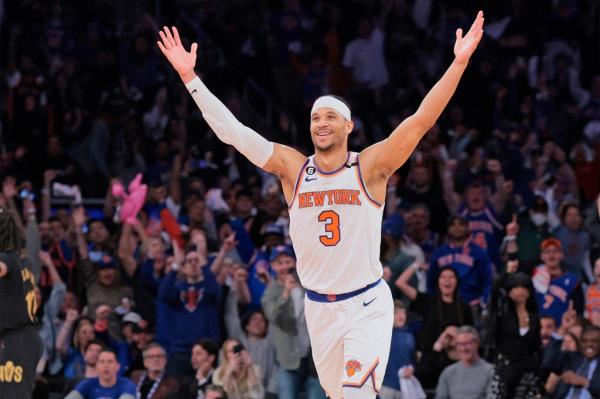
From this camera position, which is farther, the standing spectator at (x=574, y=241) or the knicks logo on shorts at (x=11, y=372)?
the standing spectator at (x=574, y=241)

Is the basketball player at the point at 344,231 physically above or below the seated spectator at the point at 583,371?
above

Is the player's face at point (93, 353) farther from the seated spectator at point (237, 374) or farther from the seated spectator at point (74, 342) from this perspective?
the seated spectator at point (237, 374)

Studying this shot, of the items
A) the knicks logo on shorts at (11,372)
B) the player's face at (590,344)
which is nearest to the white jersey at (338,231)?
the knicks logo on shorts at (11,372)

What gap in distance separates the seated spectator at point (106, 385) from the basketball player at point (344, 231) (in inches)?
170

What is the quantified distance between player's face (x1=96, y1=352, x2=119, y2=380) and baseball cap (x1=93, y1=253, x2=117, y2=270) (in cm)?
211

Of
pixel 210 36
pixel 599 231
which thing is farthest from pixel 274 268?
pixel 210 36

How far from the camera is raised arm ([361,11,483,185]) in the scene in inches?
347

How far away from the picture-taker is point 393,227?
15.0m

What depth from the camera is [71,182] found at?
18.9 m

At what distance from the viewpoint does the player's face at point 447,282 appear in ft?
46.1

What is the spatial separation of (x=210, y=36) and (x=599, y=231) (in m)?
8.02

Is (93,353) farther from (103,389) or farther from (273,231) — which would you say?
(273,231)

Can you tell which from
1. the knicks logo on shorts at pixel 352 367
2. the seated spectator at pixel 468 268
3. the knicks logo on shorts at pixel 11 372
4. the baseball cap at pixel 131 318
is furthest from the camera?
the seated spectator at pixel 468 268

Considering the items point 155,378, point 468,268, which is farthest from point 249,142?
point 468,268
